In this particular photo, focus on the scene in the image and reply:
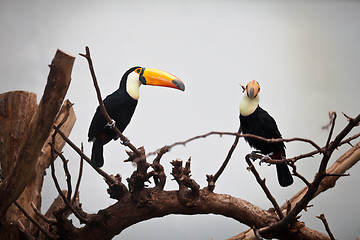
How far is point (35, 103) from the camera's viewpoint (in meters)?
1.93

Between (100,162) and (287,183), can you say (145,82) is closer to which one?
(100,162)

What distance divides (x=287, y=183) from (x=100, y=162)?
2.59 ft

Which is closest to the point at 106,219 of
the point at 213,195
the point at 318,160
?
the point at 213,195

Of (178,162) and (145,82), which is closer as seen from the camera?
(178,162)

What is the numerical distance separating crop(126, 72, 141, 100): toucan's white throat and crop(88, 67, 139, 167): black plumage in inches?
0.7

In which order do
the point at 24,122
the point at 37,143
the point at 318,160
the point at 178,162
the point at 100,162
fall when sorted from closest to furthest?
the point at 37,143 → the point at 178,162 → the point at 100,162 → the point at 24,122 → the point at 318,160

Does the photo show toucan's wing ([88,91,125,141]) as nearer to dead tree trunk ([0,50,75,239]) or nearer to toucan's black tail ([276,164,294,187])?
dead tree trunk ([0,50,75,239])

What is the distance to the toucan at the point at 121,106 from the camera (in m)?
1.61

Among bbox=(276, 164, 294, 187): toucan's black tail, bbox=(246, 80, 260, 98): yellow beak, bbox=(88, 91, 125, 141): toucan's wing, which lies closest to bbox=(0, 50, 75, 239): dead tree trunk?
bbox=(88, 91, 125, 141): toucan's wing

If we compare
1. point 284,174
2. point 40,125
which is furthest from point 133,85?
point 284,174

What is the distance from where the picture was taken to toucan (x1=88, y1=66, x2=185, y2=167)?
63.2 inches

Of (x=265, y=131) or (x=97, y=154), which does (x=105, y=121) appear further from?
(x=265, y=131)

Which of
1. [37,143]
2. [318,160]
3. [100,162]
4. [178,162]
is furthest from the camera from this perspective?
[318,160]

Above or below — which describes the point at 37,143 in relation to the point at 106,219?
above
